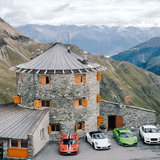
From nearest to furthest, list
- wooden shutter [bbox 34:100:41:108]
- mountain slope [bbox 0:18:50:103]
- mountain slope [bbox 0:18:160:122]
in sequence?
wooden shutter [bbox 34:100:41:108]
mountain slope [bbox 0:18:50:103]
mountain slope [bbox 0:18:160:122]

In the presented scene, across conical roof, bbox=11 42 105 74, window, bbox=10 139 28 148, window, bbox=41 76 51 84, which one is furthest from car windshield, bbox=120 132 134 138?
window, bbox=10 139 28 148

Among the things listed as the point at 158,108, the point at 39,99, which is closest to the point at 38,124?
the point at 39,99

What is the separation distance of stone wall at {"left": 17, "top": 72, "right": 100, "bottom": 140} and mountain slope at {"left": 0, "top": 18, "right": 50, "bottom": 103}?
45.1 m

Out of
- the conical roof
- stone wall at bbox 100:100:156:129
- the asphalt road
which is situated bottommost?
the asphalt road

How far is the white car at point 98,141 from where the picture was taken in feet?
85.3

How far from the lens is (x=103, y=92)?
123 metres

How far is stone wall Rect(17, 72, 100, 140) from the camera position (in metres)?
28.4

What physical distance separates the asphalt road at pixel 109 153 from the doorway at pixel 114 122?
717 centimetres

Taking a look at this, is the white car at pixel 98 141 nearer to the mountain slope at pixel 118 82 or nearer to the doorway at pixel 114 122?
the doorway at pixel 114 122

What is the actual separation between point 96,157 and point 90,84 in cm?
1029

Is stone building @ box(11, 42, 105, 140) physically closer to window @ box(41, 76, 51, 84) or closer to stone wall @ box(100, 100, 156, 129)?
window @ box(41, 76, 51, 84)

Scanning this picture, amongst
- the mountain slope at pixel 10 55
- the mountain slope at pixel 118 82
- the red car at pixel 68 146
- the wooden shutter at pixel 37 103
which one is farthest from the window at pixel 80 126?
the mountain slope at pixel 118 82

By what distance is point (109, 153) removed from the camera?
2542cm

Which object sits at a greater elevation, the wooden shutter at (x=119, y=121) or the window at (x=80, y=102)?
the window at (x=80, y=102)
